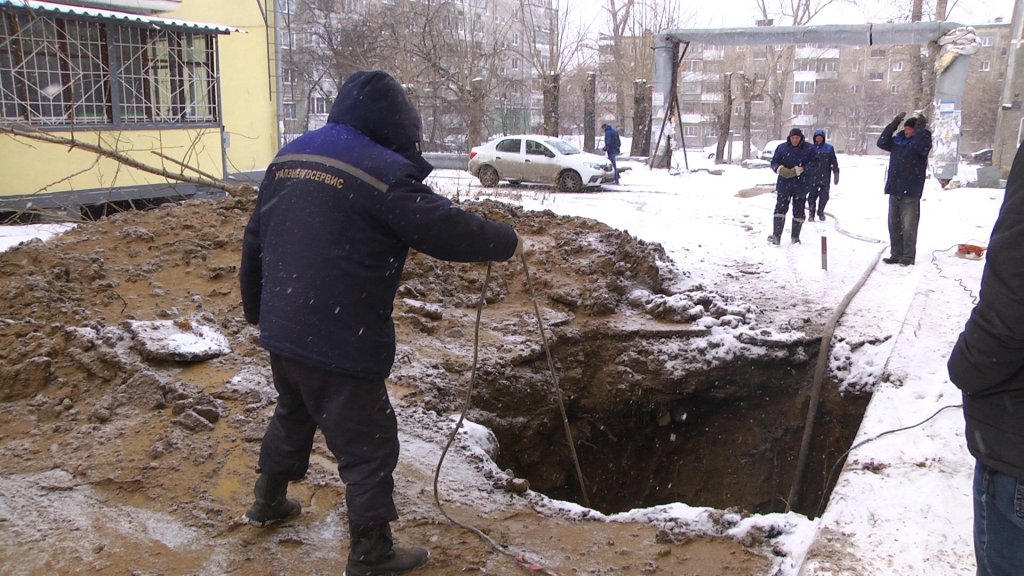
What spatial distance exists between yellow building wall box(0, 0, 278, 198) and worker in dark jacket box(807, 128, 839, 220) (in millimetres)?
9412

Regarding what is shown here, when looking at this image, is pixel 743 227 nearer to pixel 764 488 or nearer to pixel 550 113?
pixel 764 488

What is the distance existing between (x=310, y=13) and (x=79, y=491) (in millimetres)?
35154

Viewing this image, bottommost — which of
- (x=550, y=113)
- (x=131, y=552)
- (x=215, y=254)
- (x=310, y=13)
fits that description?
(x=131, y=552)

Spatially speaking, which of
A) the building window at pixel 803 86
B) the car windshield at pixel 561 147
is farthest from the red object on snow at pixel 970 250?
the building window at pixel 803 86

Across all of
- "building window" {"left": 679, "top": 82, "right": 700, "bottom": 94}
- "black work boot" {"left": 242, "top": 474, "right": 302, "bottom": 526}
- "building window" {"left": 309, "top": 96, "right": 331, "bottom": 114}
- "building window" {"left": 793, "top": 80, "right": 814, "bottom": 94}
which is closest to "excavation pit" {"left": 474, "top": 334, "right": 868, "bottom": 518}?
"black work boot" {"left": 242, "top": 474, "right": 302, "bottom": 526}

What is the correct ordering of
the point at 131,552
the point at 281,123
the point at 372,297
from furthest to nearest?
1. the point at 281,123
2. the point at 131,552
3. the point at 372,297

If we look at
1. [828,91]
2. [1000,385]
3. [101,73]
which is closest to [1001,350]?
[1000,385]

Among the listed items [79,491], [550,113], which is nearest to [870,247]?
[79,491]

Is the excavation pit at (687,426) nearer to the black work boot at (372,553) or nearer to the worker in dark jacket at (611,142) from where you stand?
the black work boot at (372,553)

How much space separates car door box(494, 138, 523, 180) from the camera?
19016mm

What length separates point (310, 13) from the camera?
115 feet

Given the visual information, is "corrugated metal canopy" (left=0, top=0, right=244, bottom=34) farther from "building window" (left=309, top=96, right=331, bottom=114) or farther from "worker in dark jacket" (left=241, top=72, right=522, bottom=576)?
"building window" (left=309, top=96, right=331, bottom=114)

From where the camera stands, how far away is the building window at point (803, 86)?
6775cm

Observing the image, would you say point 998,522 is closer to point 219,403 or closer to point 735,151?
point 219,403
